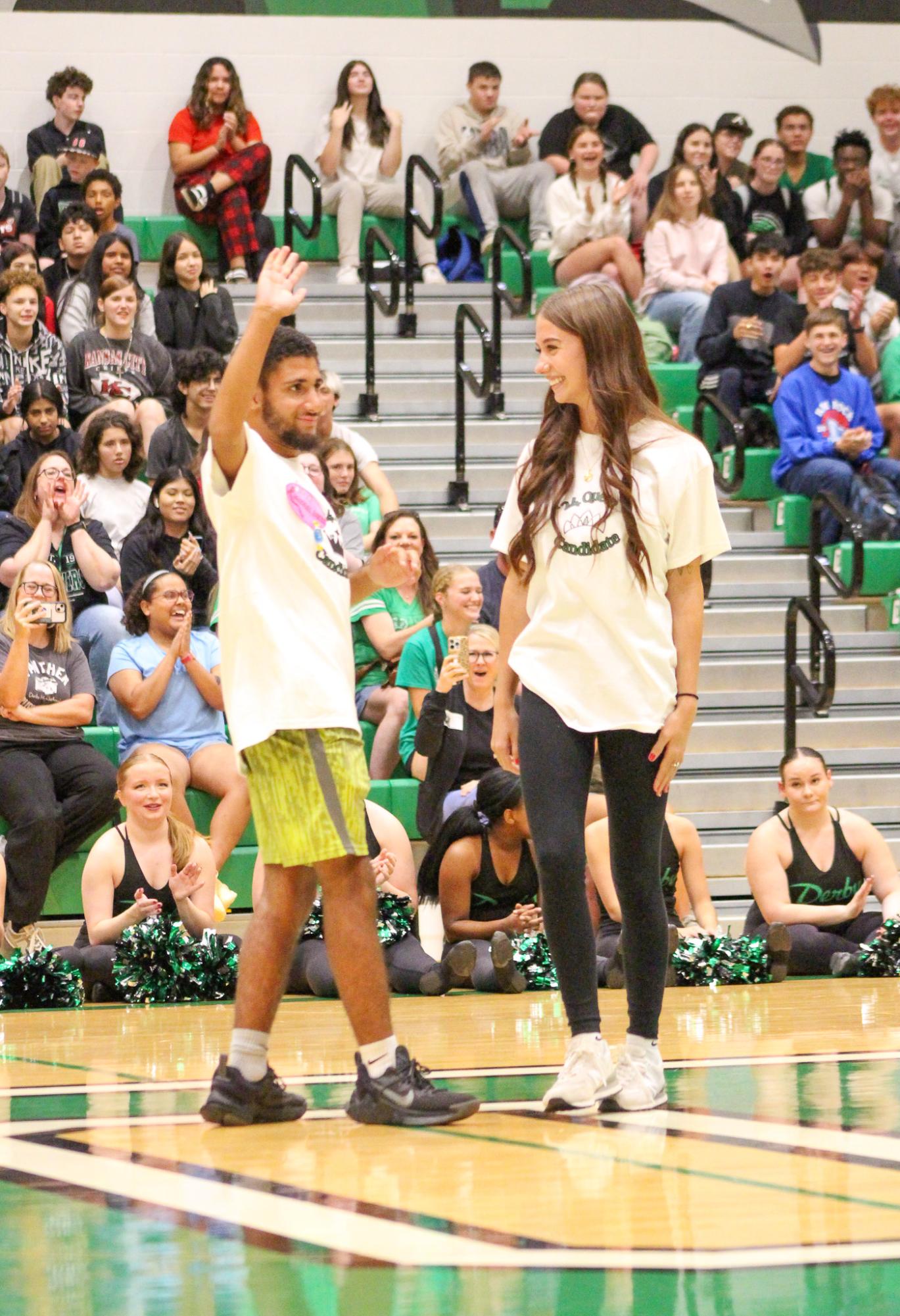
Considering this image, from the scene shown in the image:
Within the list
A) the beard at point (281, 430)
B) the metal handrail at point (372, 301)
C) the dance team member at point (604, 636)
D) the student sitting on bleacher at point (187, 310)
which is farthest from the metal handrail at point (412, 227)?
the beard at point (281, 430)

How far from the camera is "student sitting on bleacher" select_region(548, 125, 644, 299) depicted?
1157 centimetres

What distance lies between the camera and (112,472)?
8.91 m

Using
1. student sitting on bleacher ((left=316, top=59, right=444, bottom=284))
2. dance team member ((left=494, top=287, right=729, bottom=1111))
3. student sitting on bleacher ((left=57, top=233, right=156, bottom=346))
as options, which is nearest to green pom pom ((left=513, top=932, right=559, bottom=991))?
dance team member ((left=494, top=287, right=729, bottom=1111))

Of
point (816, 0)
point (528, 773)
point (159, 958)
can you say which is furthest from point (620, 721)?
point (816, 0)

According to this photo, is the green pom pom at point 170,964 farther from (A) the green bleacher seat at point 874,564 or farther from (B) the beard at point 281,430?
(A) the green bleacher seat at point 874,564

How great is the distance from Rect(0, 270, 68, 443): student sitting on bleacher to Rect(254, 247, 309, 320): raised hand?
5.84 m

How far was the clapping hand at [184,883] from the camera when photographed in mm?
6527

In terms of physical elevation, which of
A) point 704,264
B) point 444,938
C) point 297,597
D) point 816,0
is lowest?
point 444,938

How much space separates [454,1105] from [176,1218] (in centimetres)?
91

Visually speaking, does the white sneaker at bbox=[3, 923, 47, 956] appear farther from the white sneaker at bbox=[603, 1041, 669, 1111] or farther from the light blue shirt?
the white sneaker at bbox=[603, 1041, 669, 1111]

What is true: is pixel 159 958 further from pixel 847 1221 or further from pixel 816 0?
pixel 816 0

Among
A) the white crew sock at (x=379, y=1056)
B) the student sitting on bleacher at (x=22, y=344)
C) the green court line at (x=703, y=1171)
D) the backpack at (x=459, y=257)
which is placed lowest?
the green court line at (x=703, y=1171)

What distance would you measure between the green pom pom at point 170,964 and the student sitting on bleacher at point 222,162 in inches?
236

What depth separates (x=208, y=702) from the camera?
7844mm
